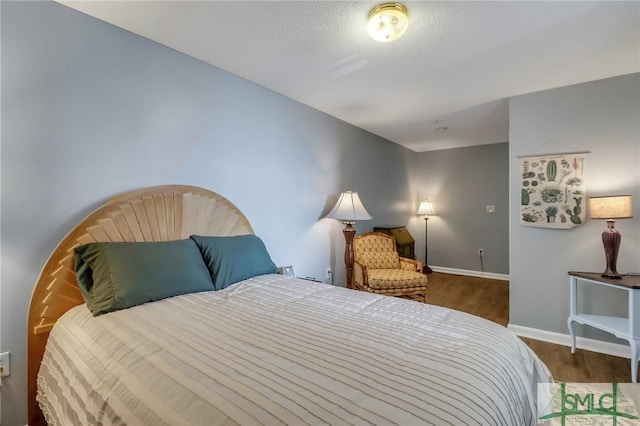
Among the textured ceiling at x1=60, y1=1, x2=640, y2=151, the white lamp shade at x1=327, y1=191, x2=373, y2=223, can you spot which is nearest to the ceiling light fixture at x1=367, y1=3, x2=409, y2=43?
the textured ceiling at x1=60, y1=1, x2=640, y2=151

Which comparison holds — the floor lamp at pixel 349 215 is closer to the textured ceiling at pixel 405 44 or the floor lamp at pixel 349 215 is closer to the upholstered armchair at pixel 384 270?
the upholstered armchair at pixel 384 270

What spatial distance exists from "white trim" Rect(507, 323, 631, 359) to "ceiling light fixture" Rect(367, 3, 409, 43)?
307cm

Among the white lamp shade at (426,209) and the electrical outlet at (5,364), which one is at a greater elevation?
the white lamp shade at (426,209)

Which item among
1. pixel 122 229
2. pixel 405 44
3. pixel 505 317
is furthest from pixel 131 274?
pixel 505 317

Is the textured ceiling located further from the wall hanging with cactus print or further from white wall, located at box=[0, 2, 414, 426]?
the wall hanging with cactus print

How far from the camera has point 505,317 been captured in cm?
326

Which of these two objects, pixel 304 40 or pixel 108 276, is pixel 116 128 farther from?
pixel 304 40

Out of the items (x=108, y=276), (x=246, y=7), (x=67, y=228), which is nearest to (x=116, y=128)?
(x=67, y=228)

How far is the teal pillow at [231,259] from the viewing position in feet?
6.29

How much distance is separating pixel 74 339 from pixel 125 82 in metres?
1.58

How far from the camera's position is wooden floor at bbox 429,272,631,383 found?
7.20 ft

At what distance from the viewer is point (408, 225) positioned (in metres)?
5.55

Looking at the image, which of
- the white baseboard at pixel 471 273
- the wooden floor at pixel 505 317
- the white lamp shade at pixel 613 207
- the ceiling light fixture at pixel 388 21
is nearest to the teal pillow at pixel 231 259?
the ceiling light fixture at pixel 388 21

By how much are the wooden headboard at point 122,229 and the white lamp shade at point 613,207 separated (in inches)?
119
